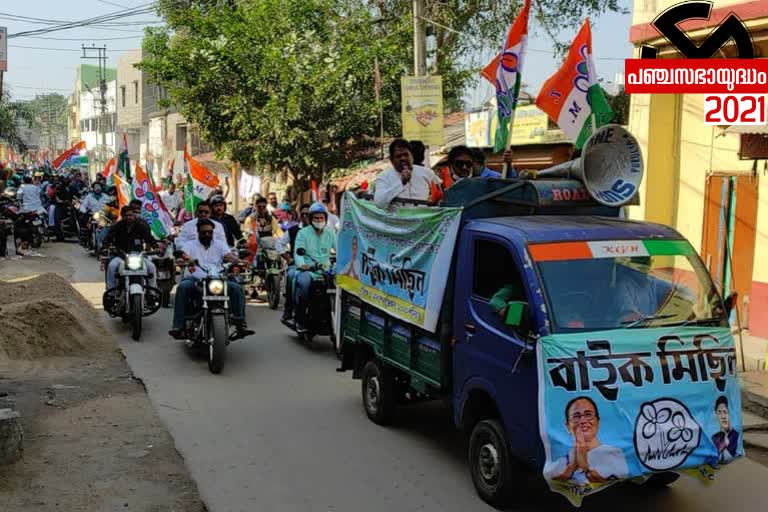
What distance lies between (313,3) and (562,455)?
1917 centimetres

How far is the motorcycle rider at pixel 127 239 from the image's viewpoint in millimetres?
12258

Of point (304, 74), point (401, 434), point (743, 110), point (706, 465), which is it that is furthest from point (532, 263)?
point (304, 74)

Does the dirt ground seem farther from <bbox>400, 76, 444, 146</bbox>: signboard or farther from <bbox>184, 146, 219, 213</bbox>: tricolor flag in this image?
<bbox>400, 76, 444, 146</bbox>: signboard

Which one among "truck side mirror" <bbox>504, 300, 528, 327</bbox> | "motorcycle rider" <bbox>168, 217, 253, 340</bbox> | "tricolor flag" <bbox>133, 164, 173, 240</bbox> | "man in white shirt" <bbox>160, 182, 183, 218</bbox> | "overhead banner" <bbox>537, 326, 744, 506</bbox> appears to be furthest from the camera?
"man in white shirt" <bbox>160, 182, 183, 218</bbox>

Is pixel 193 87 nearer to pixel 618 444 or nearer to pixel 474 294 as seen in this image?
pixel 474 294

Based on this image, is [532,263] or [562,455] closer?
[562,455]

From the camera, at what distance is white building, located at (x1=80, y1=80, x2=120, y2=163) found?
241 ft

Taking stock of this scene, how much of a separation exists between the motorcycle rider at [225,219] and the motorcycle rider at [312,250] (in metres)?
2.41

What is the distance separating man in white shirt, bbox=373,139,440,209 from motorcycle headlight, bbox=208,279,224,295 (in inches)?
110

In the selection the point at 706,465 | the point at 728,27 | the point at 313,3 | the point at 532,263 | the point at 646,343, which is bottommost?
the point at 706,465

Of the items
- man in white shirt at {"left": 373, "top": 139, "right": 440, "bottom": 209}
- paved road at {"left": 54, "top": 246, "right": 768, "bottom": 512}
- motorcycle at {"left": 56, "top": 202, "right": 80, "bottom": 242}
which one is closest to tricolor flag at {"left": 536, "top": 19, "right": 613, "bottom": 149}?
man in white shirt at {"left": 373, "top": 139, "right": 440, "bottom": 209}

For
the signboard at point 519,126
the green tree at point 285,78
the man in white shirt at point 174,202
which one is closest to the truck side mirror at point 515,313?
the signboard at point 519,126

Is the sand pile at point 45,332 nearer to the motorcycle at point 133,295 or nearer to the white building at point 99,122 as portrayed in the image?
the motorcycle at point 133,295

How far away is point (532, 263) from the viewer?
5395mm
